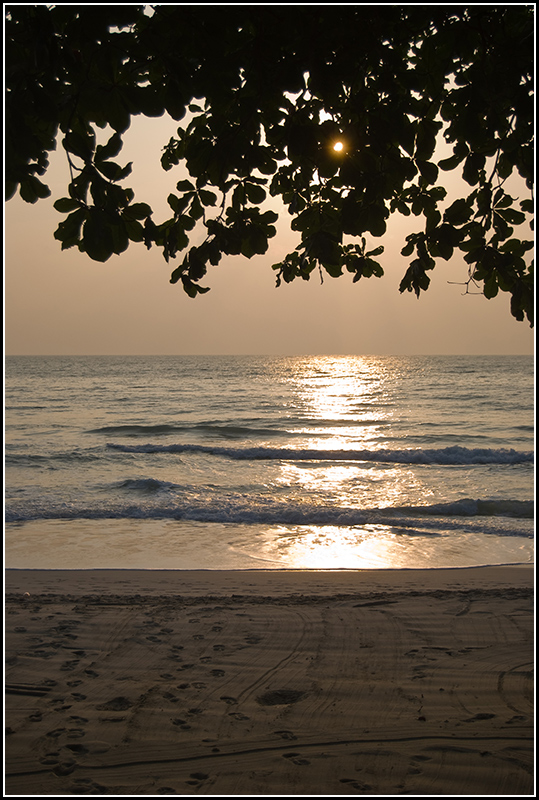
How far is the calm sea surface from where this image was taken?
9.39 meters

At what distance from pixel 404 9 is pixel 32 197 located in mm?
1966

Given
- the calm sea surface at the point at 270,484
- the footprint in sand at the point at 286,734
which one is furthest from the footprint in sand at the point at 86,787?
the calm sea surface at the point at 270,484

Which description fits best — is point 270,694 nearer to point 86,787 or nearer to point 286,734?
point 286,734

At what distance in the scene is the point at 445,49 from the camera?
2.56m

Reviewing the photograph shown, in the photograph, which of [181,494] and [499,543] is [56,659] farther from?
[181,494]

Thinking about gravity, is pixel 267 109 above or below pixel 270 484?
above

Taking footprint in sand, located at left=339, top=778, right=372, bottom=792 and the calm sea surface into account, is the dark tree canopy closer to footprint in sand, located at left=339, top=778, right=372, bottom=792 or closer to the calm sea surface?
footprint in sand, located at left=339, top=778, right=372, bottom=792

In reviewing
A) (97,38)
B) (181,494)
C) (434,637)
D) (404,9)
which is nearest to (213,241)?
(97,38)

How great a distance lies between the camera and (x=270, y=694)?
3879mm

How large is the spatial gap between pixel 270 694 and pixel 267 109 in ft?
12.3

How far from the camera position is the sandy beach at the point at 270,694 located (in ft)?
9.84

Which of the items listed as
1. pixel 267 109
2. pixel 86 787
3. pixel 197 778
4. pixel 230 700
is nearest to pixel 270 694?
pixel 230 700

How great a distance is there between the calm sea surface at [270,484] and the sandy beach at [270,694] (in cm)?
284

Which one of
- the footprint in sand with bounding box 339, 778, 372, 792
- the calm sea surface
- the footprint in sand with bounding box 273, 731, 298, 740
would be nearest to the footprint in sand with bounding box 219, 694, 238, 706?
the footprint in sand with bounding box 273, 731, 298, 740
